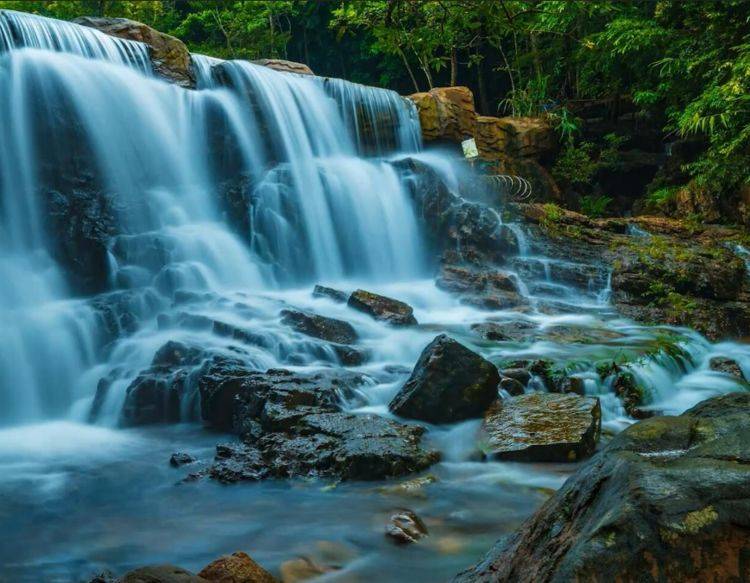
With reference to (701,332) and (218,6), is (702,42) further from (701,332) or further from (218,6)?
(218,6)

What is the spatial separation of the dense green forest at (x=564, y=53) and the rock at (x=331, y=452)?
291 cm

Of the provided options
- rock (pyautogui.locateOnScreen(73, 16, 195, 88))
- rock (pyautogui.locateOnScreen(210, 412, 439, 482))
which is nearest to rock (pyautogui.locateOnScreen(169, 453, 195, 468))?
rock (pyautogui.locateOnScreen(210, 412, 439, 482))

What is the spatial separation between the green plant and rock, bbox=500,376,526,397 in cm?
1060

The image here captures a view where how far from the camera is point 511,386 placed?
6688 mm

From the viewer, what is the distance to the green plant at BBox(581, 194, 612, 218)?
1619cm

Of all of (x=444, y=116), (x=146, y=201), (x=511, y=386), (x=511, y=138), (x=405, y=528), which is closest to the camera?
(x=405, y=528)

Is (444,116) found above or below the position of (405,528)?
above

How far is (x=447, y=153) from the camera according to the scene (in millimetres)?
16344

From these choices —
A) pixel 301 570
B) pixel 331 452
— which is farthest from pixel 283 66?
pixel 301 570

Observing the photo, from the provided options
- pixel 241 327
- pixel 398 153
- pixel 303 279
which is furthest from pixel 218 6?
pixel 241 327

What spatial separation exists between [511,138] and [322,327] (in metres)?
10.4

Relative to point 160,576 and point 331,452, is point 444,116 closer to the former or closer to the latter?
point 331,452

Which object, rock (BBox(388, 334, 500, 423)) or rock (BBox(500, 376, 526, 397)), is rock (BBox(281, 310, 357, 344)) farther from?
rock (BBox(500, 376, 526, 397))

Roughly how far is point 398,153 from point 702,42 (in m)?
6.72
